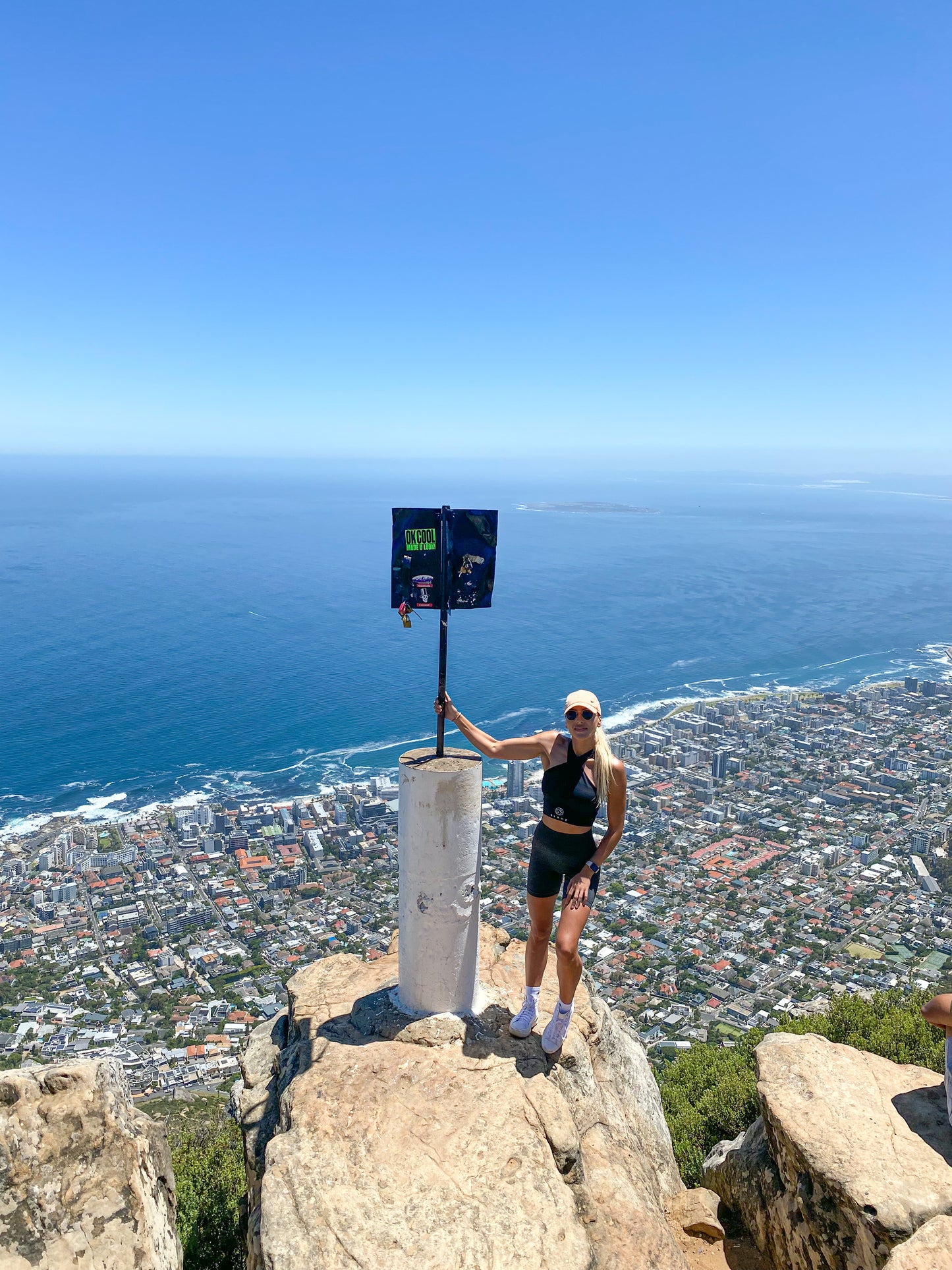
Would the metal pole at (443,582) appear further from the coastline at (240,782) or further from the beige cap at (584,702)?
the coastline at (240,782)

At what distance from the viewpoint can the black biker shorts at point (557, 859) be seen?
17.7 feet

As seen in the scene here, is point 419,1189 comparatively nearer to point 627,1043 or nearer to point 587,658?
point 627,1043

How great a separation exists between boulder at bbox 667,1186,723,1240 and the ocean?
27.2 metres

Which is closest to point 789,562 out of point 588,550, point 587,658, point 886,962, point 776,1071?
point 588,550

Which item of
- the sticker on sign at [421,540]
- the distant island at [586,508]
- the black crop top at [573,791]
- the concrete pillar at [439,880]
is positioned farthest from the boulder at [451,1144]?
the distant island at [586,508]

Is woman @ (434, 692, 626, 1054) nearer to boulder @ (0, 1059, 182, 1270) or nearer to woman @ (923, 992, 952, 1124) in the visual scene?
woman @ (923, 992, 952, 1124)

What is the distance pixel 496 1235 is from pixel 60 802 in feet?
99.6

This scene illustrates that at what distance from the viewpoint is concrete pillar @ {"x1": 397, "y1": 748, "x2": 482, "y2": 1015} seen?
561 centimetres

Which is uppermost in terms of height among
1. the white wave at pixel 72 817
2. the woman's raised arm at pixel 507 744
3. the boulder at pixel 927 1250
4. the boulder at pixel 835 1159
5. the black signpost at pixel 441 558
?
the black signpost at pixel 441 558

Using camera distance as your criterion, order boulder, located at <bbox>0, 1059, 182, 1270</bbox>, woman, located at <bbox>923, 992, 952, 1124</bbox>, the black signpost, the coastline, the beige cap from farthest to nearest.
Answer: the coastline, the black signpost, the beige cap, woman, located at <bbox>923, 992, 952, 1124</bbox>, boulder, located at <bbox>0, 1059, 182, 1270</bbox>

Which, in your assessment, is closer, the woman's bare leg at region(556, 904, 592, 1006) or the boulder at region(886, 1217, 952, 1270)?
the boulder at region(886, 1217, 952, 1270)

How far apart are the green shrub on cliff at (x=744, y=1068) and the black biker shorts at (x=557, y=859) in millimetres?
4017

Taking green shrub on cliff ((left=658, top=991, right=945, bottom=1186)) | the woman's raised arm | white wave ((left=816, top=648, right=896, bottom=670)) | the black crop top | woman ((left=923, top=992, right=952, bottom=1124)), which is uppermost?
the woman's raised arm

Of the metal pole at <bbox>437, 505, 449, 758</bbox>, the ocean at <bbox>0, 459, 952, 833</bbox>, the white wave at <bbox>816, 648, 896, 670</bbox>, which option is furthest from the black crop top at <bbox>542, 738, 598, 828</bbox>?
the white wave at <bbox>816, 648, 896, 670</bbox>
